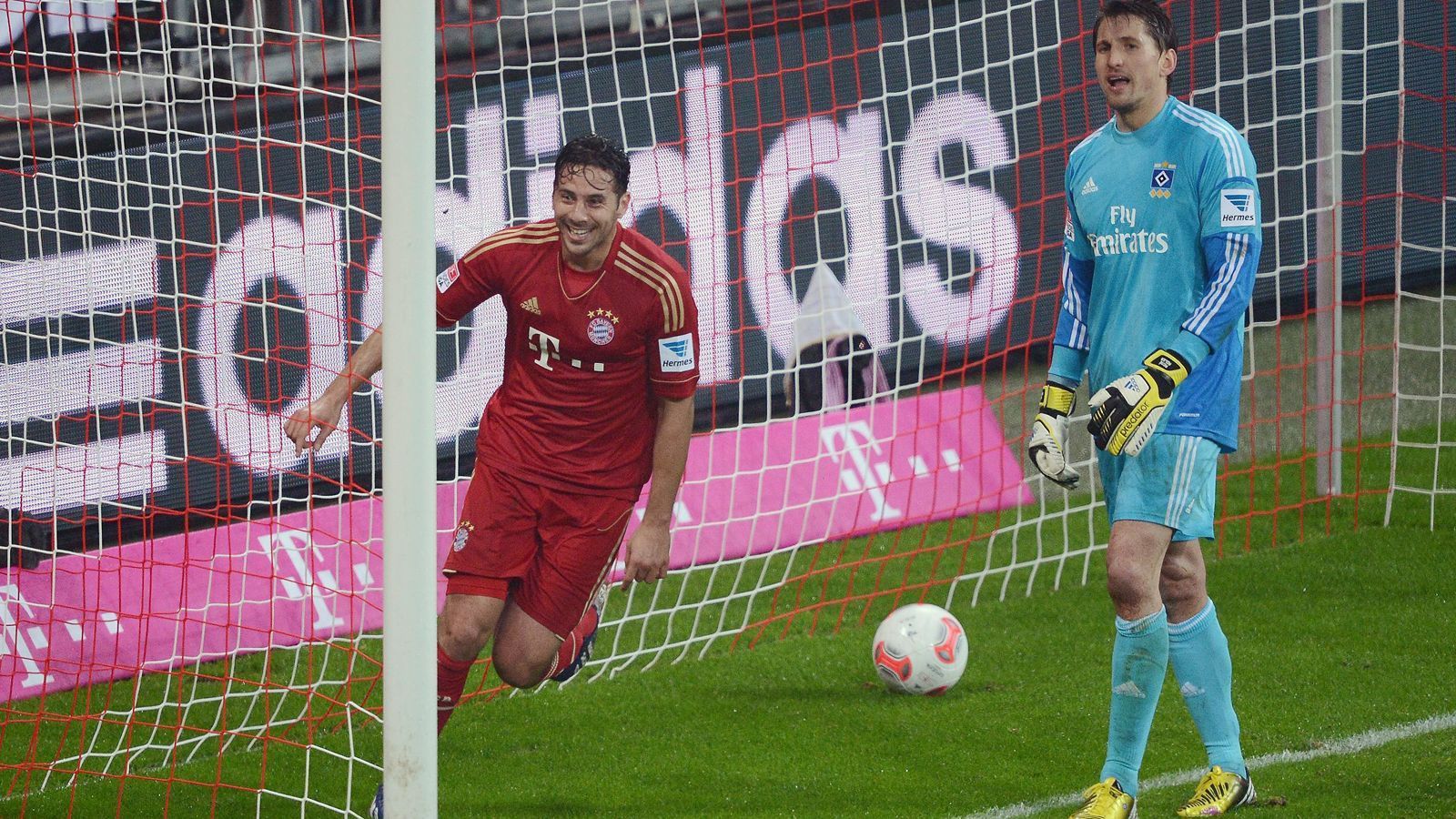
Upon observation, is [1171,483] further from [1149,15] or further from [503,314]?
[503,314]

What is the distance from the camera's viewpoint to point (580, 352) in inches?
179

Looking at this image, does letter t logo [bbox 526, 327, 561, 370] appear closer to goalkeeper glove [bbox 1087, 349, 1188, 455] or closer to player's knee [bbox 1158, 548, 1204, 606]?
goalkeeper glove [bbox 1087, 349, 1188, 455]

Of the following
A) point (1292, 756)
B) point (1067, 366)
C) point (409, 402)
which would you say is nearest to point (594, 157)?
point (1067, 366)

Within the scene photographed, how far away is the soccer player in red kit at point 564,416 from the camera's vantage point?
4449 mm

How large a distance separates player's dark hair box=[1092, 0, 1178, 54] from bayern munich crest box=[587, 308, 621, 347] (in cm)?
143

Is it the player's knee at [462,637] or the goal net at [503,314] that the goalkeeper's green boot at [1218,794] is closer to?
Answer: the player's knee at [462,637]

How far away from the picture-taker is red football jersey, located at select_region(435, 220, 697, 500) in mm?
4496

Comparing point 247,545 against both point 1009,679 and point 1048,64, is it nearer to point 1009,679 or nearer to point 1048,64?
point 1009,679

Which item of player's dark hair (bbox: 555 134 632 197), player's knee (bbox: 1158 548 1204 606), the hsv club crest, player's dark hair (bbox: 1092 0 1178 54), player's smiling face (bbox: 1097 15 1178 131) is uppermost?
player's dark hair (bbox: 1092 0 1178 54)

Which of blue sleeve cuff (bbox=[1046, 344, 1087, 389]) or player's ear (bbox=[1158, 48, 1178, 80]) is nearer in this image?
player's ear (bbox=[1158, 48, 1178, 80])

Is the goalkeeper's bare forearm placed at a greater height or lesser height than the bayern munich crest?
lesser

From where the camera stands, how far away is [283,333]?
21.9ft

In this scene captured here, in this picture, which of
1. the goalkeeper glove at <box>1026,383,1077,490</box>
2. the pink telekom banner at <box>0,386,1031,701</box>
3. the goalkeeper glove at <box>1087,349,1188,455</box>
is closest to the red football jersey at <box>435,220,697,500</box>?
the pink telekom banner at <box>0,386,1031,701</box>

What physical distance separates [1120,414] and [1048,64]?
4.31 meters
